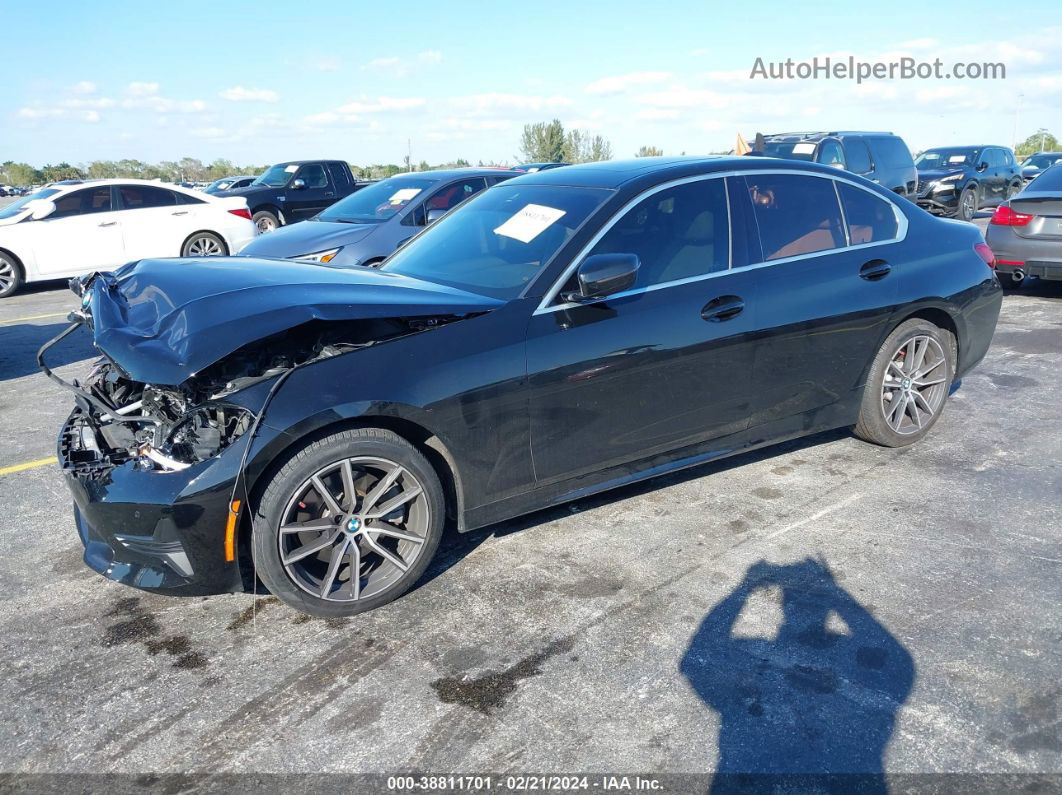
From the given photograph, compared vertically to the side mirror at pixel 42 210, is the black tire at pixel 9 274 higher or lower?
lower

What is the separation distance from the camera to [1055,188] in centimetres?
938

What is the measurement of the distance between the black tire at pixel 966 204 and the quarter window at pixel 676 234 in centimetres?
1795

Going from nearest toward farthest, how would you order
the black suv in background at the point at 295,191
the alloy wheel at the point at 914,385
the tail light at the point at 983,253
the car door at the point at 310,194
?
the alloy wheel at the point at 914,385
the tail light at the point at 983,253
the black suv in background at the point at 295,191
the car door at the point at 310,194

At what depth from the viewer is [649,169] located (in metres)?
4.34

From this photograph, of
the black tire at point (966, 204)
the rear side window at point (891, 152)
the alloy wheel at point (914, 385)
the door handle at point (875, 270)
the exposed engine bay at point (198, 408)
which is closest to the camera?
the exposed engine bay at point (198, 408)

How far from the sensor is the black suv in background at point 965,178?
62.9 ft

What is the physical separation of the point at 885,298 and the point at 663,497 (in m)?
1.74

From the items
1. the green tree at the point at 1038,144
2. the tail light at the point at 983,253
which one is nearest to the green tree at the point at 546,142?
the green tree at the point at 1038,144

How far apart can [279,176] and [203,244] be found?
5.86 m

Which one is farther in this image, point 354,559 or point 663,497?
point 663,497

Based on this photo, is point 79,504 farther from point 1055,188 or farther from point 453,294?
point 1055,188

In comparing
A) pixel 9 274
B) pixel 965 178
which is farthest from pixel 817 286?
pixel 965 178

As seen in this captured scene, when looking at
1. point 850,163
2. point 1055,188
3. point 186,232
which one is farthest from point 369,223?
point 850,163

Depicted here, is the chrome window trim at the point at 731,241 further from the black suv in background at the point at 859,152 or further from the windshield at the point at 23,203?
the windshield at the point at 23,203
